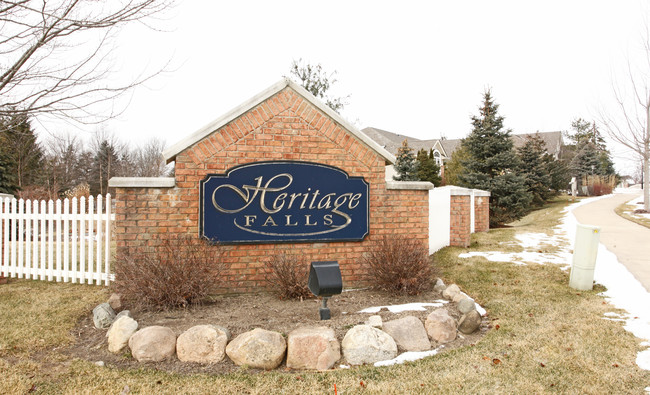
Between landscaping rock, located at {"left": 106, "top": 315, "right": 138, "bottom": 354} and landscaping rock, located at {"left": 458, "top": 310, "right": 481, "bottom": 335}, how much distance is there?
3.54 meters

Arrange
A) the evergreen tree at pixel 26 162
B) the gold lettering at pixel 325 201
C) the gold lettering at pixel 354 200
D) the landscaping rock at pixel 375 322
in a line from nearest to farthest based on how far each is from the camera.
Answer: the landscaping rock at pixel 375 322 → the gold lettering at pixel 325 201 → the gold lettering at pixel 354 200 → the evergreen tree at pixel 26 162

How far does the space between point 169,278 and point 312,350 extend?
7.11ft

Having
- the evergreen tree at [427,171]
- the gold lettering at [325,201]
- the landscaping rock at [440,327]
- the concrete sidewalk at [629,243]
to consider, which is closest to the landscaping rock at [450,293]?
the landscaping rock at [440,327]

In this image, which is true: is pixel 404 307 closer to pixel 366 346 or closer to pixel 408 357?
pixel 408 357

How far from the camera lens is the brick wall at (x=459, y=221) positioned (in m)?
11.1

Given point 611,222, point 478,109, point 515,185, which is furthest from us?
point 478,109

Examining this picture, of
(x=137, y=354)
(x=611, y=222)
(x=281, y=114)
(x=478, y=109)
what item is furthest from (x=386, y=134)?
(x=137, y=354)

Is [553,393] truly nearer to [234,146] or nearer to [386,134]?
[234,146]

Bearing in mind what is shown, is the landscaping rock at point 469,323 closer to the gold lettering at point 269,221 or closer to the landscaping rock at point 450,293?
the landscaping rock at point 450,293

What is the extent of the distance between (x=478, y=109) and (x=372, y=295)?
18698 millimetres

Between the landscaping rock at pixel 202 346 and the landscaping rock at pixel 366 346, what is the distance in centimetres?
118

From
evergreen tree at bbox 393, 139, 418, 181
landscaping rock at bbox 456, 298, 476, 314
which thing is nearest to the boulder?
landscaping rock at bbox 456, 298, 476, 314

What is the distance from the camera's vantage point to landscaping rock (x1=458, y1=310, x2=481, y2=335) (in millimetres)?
4789

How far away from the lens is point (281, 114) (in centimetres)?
651
